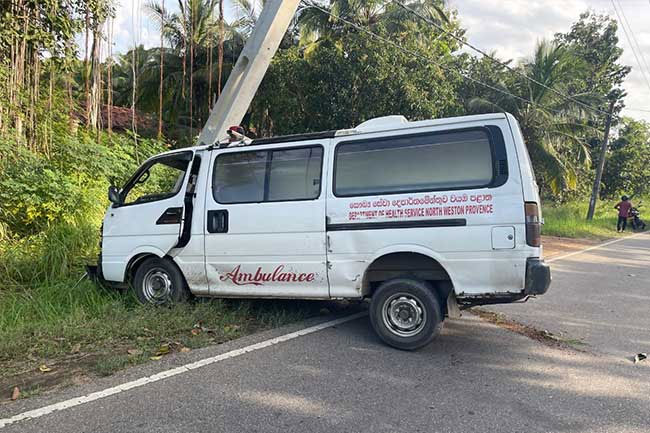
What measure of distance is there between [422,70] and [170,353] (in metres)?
13.9

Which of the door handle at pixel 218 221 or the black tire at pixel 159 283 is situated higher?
the door handle at pixel 218 221

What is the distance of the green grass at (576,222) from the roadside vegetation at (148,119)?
0.11 meters

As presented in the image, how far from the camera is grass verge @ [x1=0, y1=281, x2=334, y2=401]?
418 centimetres

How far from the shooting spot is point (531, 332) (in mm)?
5441

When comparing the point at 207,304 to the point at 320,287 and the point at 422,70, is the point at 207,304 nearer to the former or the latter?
the point at 320,287

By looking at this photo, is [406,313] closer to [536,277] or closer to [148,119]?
[536,277]

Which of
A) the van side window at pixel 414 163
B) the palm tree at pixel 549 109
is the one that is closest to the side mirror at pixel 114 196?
the van side window at pixel 414 163

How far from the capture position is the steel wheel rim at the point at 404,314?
15.3 ft

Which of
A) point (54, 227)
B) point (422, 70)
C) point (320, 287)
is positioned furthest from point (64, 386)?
point (422, 70)

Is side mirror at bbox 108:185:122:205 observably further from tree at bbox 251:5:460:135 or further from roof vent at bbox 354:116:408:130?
tree at bbox 251:5:460:135

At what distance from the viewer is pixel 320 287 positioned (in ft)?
16.6

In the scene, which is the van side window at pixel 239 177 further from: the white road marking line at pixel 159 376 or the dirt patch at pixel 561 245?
the dirt patch at pixel 561 245

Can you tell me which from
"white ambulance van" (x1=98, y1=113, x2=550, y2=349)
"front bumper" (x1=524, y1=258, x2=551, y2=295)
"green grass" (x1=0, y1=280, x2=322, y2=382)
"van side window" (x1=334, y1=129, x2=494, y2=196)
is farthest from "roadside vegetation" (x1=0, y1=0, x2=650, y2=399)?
"front bumper" (x1=524, y1=258, x2=551, y2=295)

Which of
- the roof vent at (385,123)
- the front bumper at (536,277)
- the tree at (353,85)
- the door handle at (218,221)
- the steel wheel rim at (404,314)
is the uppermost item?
the tree at (353,85)
